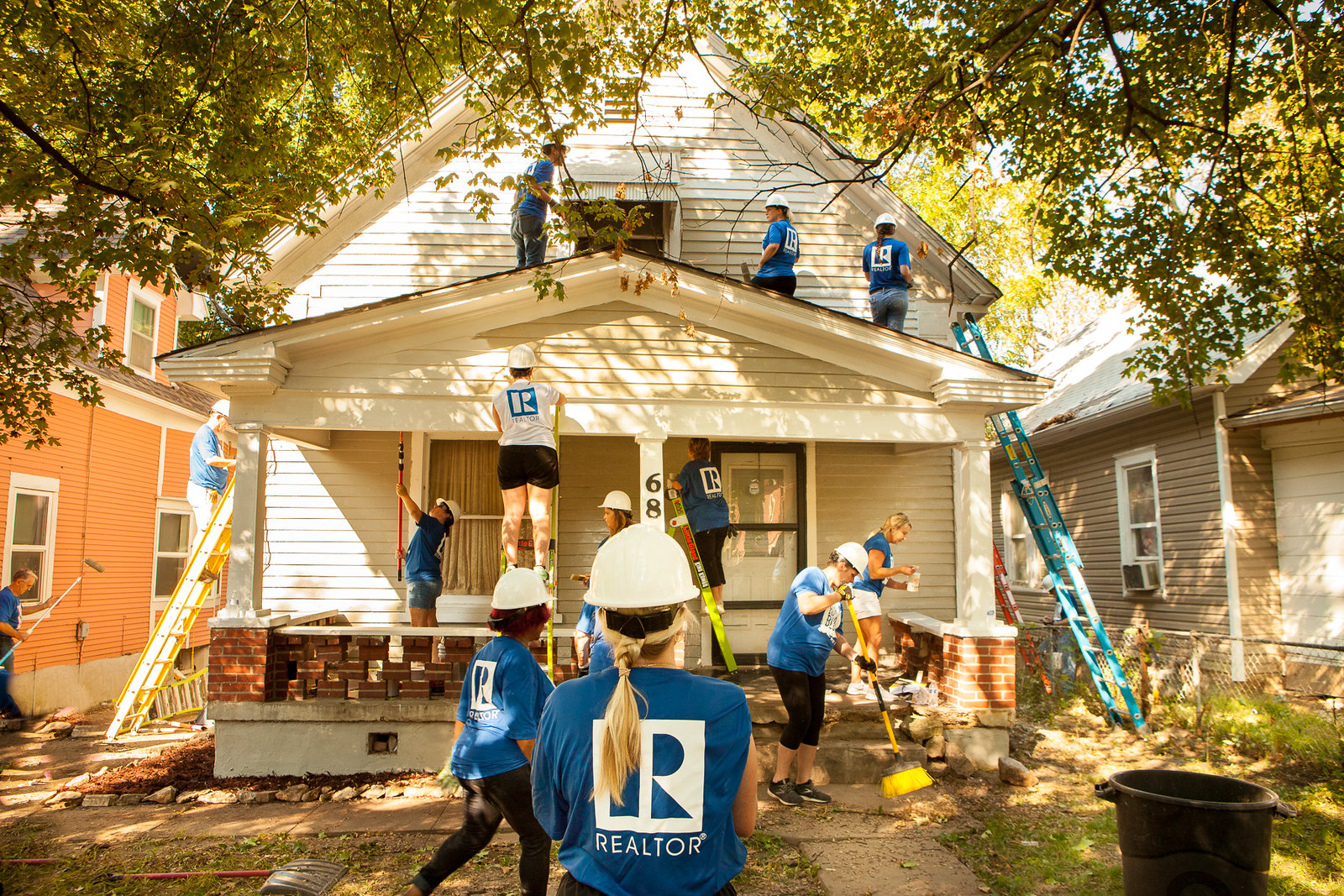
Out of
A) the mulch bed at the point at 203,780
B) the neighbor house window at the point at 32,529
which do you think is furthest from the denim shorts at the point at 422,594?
the neighbor house window at the point at 32,529

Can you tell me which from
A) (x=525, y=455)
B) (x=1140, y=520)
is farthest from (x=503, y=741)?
(x=1140, y=520)

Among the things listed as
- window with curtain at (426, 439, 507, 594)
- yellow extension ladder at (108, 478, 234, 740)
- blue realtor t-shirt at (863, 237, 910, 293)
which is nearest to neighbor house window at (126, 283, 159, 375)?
yellow extension ladder at (108, 478, 234, 740)

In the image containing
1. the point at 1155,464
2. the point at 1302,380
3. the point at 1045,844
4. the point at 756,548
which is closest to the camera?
the point at 1045,844

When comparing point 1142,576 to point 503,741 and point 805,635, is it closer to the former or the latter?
point 805,635

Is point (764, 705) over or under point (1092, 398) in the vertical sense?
under

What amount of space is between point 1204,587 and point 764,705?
751 cm

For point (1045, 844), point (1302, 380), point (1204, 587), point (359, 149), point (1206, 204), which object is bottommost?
point (1045, 844)

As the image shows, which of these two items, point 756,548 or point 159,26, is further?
point 756,548

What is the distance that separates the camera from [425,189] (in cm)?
1006

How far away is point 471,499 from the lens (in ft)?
31.0

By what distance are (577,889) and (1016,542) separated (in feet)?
52.6

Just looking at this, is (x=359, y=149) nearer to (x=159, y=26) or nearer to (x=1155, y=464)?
(x=159, y=26)

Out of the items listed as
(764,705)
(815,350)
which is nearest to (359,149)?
(815,350)

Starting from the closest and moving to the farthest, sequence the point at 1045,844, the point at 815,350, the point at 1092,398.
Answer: the point at 1045,844
the point at 815,350
the point at 1092,398
